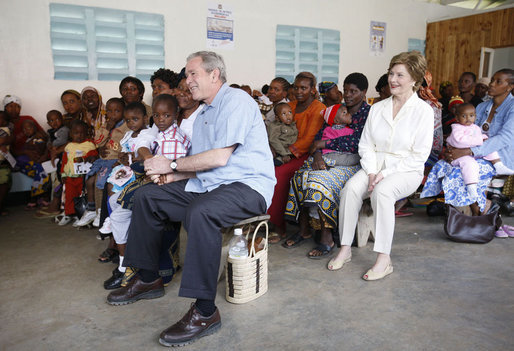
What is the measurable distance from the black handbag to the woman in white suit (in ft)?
2.43

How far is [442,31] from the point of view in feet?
25.5

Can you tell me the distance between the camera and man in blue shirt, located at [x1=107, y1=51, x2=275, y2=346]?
6.49 ft

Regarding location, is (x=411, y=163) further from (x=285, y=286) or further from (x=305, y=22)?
(x=305, y=22)

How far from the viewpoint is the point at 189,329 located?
6.31ft

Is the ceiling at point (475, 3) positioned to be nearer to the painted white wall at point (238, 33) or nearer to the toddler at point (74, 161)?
the painted white wall at point (238, 33)

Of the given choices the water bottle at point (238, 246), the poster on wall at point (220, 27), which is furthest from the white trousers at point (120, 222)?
the poster on wall at point (220, 27)

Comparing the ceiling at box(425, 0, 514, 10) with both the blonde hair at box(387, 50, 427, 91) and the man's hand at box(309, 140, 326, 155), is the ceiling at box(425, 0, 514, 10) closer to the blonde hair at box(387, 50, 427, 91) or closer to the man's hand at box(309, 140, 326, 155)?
the blonde hair at box(387, 50, 427, 91)

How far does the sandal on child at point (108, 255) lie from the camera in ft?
9.70

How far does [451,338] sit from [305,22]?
589cm

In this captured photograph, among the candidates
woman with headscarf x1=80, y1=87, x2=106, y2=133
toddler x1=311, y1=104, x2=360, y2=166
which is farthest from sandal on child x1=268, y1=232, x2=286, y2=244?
woman with headscarf x1=80, y1=87, x2=106, y2=133

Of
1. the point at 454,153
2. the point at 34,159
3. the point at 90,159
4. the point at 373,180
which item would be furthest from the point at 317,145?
the point at 34,159

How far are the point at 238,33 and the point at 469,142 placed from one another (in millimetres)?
4013

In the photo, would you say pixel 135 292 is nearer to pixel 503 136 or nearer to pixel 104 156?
pixel 104 156

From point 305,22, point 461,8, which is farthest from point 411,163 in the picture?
point 461,8
